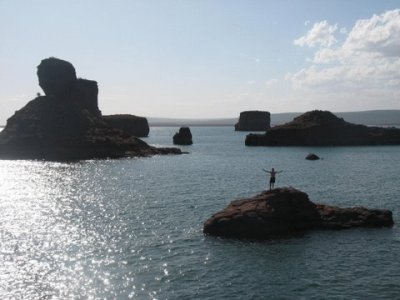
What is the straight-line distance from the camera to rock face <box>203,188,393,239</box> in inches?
1729

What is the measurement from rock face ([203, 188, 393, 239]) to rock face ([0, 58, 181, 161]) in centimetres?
9613

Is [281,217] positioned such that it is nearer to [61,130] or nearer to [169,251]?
[169,251]

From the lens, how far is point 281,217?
45.6 metres

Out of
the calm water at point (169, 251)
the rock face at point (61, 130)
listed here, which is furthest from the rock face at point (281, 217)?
the rock face at point (61, 130)

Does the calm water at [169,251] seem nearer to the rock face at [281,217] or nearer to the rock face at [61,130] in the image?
the rock face at [281,217]

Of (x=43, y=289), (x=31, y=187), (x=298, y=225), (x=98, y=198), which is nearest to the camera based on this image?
(x=43, y=289)

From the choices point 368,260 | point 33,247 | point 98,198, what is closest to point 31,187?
point 98,198

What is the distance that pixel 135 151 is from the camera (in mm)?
143625

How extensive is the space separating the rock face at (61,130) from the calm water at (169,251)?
62331 millimetres

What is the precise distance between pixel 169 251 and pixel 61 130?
115 meters

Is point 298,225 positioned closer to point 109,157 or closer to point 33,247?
point 33,247

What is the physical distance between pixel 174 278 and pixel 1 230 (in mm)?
24376

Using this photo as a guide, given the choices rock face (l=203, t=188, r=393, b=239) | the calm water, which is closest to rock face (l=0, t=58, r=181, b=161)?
the calm water

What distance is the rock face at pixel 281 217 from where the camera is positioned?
144ft
